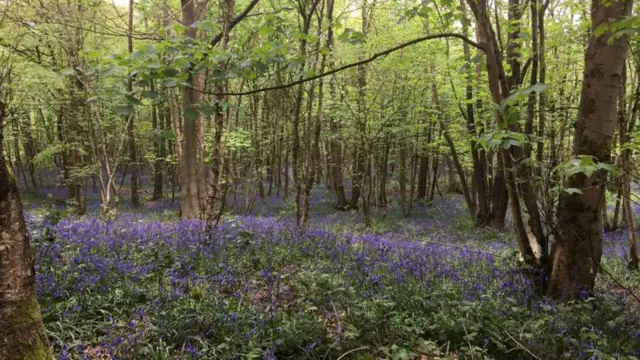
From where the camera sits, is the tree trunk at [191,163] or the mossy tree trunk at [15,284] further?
the tree trunk at [191,163]

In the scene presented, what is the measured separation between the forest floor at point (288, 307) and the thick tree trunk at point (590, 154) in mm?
299

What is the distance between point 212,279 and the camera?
4.64m

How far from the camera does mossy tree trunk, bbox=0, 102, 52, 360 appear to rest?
2.24 metres

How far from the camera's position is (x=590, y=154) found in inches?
167

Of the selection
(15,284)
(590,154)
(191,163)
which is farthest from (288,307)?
(191,163)

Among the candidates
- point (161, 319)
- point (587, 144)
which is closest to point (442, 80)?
point (587, 144)

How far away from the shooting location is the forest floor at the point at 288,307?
3371mm

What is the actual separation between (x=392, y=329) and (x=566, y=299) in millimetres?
2275

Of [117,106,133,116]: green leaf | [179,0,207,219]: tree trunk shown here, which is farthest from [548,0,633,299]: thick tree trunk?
[179,0,207,219]: tree trunk

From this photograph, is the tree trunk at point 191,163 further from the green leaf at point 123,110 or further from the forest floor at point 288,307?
the green leaf at point 123,110

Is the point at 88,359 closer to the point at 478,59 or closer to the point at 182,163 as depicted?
the point at 478,59

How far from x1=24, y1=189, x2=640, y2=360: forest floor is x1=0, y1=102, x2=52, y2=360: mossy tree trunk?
2.00ft

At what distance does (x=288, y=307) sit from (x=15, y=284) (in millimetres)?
2503

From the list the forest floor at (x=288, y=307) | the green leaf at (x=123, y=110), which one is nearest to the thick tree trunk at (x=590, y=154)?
the forest floor at (x=288, y=307)
